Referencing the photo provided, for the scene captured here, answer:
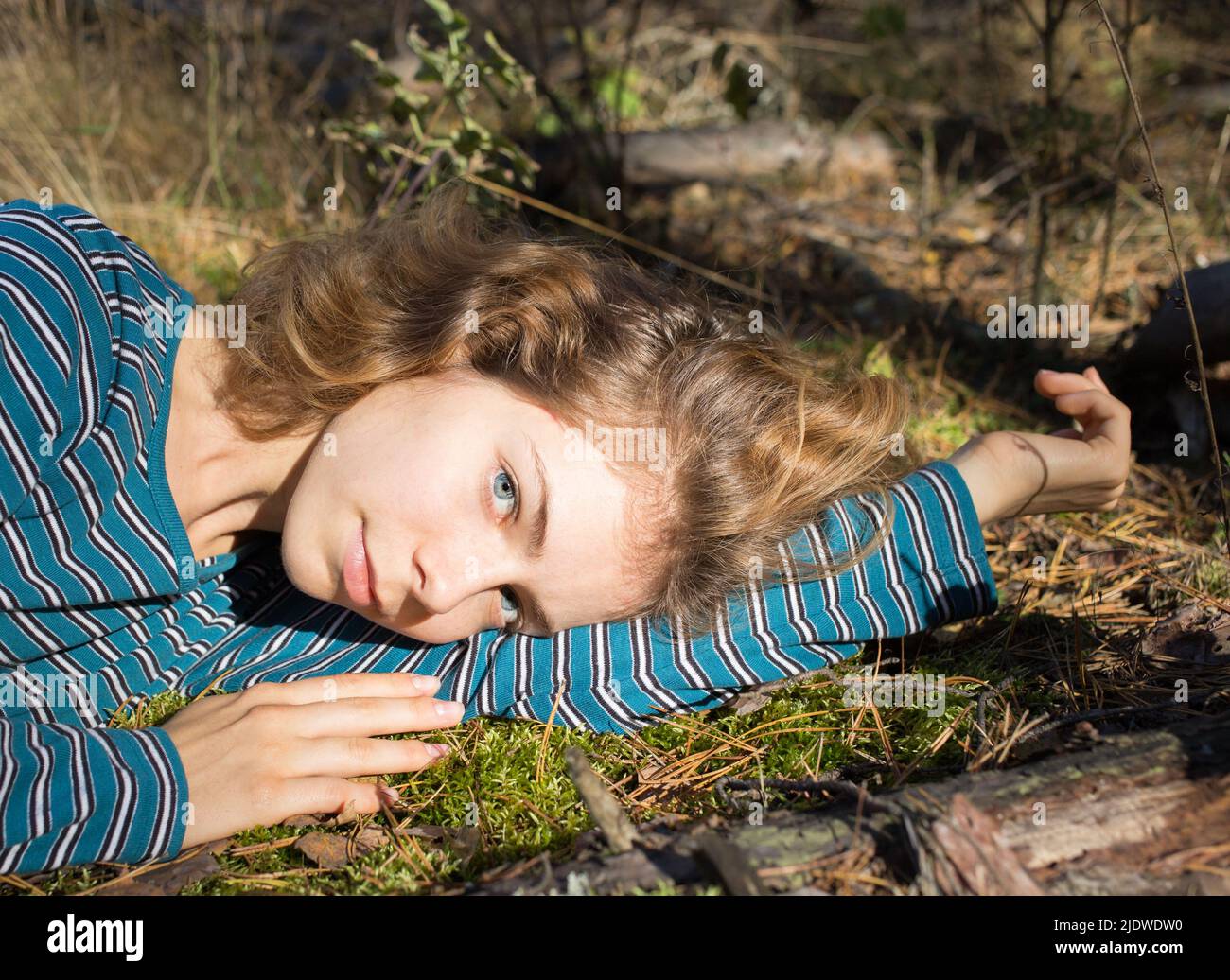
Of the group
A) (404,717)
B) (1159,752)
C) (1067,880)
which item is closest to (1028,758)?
(1159,752)

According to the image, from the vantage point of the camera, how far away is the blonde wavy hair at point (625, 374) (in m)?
2.23

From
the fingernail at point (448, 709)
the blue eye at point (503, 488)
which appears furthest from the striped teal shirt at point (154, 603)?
the blue eye at point (503, 488)

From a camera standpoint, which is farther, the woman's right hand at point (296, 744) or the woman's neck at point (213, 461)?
the woman's neck at point (213, 461)

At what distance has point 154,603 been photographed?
8.05 ft

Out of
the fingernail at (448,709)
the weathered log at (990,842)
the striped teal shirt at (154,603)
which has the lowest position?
the weathered log at (990,842)

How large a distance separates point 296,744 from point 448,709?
1.09ft

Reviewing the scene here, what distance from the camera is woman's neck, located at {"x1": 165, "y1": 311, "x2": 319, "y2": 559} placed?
2.45m

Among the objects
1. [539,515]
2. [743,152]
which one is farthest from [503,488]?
[743,152]

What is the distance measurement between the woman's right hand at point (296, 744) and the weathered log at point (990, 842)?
493mm

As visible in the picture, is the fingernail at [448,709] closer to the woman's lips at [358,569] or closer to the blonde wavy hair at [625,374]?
the woman's lips at [358,569]

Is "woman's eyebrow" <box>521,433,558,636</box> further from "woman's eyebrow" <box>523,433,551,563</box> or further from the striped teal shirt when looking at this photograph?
the striped teal shirt

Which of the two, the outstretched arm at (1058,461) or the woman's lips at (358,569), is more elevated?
the outstretched arm at (1058,461)
